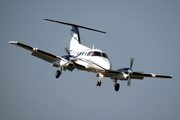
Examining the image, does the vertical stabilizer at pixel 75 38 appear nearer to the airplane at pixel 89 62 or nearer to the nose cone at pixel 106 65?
the airplane at pixel 89 62

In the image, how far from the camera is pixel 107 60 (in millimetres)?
23953

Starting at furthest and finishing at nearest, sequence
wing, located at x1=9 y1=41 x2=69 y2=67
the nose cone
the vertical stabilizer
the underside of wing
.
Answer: the vertical stabilizer < the nose cone < wing, located at x1=9 y1=41 x2=69 y2=67 < the underside of wing

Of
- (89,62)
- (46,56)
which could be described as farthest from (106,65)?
(46,56)

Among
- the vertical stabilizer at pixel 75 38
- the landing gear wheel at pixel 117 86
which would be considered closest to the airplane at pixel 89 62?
the landing gear wheel at pixel 117 86

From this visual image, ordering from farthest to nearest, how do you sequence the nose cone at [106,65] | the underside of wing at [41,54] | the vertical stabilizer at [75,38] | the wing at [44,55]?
the vertical stabilizer at [75,38] < the nose cone at [106,65] < the wing at [44,55] < the underside of wing at [41,54]

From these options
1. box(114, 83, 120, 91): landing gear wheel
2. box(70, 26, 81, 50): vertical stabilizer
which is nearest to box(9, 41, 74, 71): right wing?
box(114, 83, 120, 91): landing gear wheel

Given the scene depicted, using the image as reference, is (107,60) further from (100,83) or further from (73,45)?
(73,45)

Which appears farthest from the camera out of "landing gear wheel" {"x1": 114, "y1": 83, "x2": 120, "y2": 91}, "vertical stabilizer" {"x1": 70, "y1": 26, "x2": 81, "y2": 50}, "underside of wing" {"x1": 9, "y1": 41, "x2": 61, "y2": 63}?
"vertical stabilizer" {"x1": 70, "y1": 26, "x2": 81, "y2": 50}

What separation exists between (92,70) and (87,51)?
2.09 m

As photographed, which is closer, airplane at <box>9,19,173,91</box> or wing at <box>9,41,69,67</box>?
wing at <box>9,41,69,67</box>

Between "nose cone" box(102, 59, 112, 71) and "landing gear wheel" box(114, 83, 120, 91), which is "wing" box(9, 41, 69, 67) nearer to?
"nose cone" box(102, 59, 112, 71)

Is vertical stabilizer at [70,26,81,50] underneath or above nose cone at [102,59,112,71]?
above

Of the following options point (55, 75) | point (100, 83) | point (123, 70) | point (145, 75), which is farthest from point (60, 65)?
point (145, 75)

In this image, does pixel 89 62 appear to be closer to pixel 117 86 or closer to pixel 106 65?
pixel 106 65
